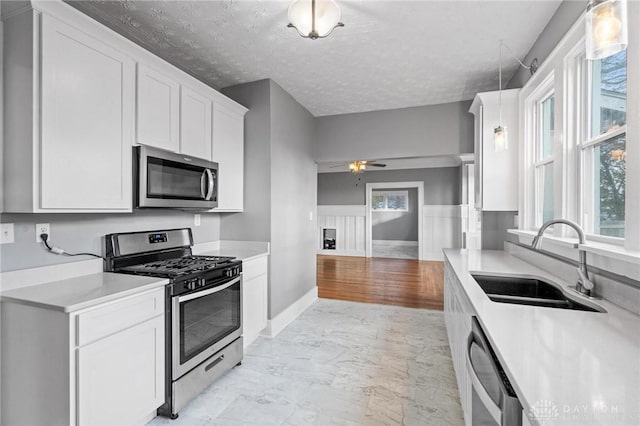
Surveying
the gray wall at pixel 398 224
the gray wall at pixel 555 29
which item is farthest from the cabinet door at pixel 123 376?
the gray wall at pixel 398 224

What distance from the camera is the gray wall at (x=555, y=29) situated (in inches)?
70.2

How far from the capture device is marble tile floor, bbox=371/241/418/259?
802cm

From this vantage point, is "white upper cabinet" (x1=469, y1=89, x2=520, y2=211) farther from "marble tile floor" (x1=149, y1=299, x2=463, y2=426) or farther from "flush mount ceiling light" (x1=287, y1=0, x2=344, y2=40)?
"flush mount ceiling light" (x1=287, y1=0, x2=344, y2=40)

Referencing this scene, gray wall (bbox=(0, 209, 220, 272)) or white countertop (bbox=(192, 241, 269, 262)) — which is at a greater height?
gray wall (bbox=(0, 209, 220, 272))

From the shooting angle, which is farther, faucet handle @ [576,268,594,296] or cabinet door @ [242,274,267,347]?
cabinet door @ [242,274,267,347]

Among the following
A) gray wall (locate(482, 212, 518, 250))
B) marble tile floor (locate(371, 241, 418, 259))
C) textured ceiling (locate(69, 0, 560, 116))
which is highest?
textured ceiling (locate(69, 0, 560, 116))

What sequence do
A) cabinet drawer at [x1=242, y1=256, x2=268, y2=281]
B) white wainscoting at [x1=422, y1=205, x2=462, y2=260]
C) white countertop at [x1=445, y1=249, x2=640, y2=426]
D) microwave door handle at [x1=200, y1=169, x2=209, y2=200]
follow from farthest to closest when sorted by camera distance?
white wainscoting at [x1=422, y1=205, x2=462, y2=260]
cabinet drawer at [x1=242, y1=256, x2=268, y2=281]
microwave door handle at [x1=200, y1=169, x2=209, y2=200]
white countertop at [x1=445, y1=249, x2=640, y2=426]

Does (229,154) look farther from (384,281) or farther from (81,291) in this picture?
(384,281)

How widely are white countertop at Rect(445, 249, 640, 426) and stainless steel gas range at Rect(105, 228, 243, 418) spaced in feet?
5.59

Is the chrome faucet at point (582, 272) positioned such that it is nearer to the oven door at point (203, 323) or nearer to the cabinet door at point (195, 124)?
the oven door at point (203, 323)

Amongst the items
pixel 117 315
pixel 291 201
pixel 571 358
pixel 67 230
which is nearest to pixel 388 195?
pixel 291 201

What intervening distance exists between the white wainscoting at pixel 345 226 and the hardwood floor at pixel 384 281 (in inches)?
23.3

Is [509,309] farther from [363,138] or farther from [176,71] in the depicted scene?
[363,138]

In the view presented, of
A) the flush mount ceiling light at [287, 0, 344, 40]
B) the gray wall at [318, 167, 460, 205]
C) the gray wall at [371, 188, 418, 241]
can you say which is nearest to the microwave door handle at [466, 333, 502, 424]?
the flush mount ceiling light at [287, 0, 344, 40]
